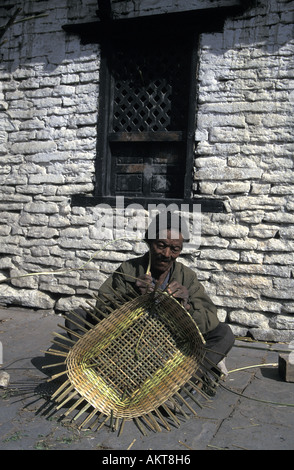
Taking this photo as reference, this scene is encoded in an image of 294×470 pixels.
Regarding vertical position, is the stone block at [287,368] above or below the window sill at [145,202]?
below

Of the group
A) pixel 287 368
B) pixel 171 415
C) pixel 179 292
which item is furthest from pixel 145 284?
pixel 287 368

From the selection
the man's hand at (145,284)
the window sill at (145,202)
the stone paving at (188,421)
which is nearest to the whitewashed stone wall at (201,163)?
the window sill at (145,202)

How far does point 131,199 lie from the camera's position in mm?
4980

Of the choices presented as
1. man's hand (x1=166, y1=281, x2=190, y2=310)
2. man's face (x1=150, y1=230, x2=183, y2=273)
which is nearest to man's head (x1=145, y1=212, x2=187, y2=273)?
man's face (x1=150, y1=230, x2=183, y2=273)

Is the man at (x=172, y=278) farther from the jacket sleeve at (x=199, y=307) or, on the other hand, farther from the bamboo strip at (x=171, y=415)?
the bamboo strip at (x=171, y=415)

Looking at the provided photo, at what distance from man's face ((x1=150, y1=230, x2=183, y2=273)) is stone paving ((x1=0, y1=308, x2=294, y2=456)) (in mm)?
924

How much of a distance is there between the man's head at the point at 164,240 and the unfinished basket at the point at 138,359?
13.6 inches

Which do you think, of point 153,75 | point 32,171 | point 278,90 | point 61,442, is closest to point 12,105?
point 32,171

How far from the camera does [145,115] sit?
5.11 metres

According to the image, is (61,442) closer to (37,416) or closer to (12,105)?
(37,416)

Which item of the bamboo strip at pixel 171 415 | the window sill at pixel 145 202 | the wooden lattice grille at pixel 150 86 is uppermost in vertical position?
the wooden lattice grille at pixel 150 86

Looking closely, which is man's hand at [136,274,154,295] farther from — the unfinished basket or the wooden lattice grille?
the wooden lattice grille

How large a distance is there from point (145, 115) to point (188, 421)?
3.45 m

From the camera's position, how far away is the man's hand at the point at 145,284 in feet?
8.97
